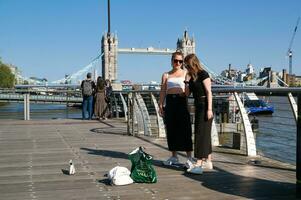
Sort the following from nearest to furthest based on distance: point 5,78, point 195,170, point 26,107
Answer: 1. point 195,170
2. point 26,107
3. point 5,78

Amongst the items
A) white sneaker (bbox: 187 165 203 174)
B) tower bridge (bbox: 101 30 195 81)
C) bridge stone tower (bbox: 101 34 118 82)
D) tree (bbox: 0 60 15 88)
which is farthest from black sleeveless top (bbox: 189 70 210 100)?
tree (bbox: 0 60 15 88)

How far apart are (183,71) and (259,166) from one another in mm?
1576

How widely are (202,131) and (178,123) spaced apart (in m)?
0.52

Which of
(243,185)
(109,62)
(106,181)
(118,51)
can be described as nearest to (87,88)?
(106,181)

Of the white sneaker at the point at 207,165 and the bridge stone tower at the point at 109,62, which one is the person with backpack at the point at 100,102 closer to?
the white sneaker at the point at 207,165

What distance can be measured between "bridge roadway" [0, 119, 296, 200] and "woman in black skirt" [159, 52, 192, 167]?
1.24 ft

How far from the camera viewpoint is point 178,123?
6.46 metres

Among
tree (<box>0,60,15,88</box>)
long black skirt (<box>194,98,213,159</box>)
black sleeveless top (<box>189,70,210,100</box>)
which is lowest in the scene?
long black skirt (<box>194,98,213,159</box>)

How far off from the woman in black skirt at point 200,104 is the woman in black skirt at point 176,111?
314 mm

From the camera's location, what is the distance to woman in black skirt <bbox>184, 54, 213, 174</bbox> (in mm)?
5938

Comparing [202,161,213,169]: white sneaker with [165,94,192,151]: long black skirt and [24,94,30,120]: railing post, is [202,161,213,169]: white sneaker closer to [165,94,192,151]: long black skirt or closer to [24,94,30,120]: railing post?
[165,94,192,151]: long black skirt

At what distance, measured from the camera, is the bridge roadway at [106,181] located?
190 inches

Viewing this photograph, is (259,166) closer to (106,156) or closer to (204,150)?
(204,150)

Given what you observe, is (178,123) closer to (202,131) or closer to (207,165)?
(202,131)
